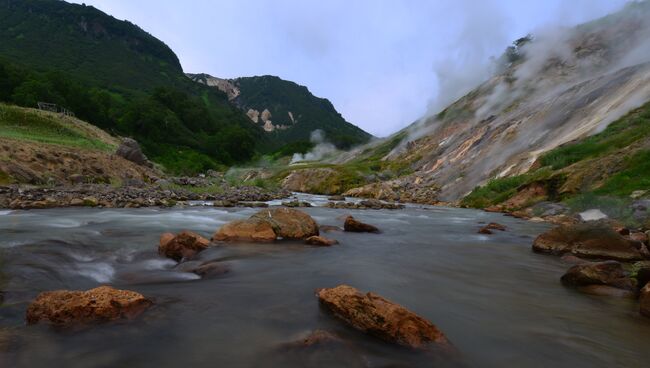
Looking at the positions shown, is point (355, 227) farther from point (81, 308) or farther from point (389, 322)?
point (81, 308)

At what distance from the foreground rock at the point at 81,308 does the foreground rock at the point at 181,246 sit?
3752 millimetres

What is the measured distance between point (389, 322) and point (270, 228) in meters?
7.50

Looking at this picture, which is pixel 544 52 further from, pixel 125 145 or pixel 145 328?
pixel 145 328

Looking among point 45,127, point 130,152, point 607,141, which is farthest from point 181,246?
point 45,127

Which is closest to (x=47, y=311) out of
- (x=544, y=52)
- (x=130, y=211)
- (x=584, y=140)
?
(x=130, y=211)

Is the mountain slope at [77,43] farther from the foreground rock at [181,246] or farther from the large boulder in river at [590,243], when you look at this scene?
the large boulder in river at [590,243]

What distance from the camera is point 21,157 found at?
25266mm

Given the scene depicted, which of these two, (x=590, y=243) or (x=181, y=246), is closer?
(x=181, y=246)

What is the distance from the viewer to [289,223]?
41.2 feet

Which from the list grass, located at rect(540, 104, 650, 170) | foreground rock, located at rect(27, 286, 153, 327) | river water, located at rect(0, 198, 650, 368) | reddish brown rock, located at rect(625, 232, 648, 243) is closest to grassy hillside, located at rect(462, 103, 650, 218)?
grass, located at rect(540, 104, 650, 170)

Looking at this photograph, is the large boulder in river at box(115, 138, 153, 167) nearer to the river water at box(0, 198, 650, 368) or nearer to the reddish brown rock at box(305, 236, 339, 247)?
the river water at box(0, 198, 650, 368)

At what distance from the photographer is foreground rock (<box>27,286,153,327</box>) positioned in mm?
5250

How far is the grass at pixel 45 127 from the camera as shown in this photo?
34.4 metres

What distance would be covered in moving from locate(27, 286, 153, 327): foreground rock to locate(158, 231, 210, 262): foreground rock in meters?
3.75
